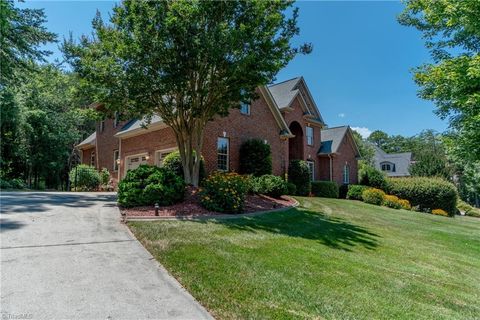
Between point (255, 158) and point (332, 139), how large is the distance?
41.1ft

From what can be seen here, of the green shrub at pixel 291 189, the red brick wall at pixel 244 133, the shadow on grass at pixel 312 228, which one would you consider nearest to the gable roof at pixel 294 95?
the red brick wall at pixel 244 133

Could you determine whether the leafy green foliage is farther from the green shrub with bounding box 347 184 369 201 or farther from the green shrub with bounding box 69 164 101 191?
the green shrub with bounding box 347 184 369 201

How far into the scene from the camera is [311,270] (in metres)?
5.23

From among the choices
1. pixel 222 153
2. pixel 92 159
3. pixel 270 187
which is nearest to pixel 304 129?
pixel 222 153

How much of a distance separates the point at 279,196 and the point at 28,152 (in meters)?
21.4

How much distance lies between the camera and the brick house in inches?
666

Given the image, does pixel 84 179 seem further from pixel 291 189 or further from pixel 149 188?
pixel 291 189

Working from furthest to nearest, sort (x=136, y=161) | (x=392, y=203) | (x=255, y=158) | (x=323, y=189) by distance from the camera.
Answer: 1. (x=323, y=189)
2. (x=136, y=161)
3. (x=392, y=203)
4. (x=255, y=158)

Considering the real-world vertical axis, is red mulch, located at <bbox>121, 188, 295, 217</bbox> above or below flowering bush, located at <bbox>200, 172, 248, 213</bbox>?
below

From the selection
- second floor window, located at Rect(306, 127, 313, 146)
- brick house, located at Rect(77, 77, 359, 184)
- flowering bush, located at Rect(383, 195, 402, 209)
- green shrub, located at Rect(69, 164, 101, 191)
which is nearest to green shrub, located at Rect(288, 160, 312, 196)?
brick house, located at Rect(77, 77, 359, 184)

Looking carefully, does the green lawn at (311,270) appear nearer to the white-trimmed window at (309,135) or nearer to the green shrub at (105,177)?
the green shrub at (105,177)

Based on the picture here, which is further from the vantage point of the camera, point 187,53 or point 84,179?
point 84,179

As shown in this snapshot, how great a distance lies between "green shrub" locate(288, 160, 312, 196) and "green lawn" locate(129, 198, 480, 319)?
37.5 feet

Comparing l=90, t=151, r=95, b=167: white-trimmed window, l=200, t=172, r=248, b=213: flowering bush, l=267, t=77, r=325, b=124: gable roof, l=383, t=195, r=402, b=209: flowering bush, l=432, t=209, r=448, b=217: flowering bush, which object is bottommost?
l=432, t=209, r=448, b=217: flowering bush
